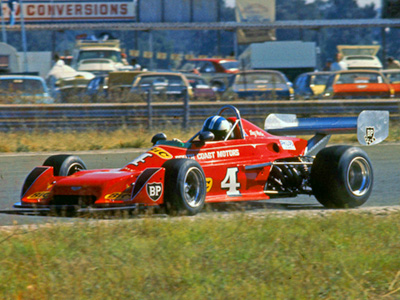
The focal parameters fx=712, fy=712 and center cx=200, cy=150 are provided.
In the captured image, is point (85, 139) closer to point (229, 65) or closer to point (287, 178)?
point (287, 178)

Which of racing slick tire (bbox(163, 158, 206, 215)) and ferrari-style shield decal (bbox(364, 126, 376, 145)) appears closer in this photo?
racing slick tire (bbox(163, 158, 206, 215))

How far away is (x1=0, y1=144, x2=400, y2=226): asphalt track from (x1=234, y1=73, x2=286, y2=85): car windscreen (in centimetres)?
684

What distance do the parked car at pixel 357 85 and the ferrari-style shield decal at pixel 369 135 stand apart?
11151 millimetres

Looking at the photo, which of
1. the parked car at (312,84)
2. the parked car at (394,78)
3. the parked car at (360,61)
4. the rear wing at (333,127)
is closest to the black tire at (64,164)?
the rear wing at (333,127)

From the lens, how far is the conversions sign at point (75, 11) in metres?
35.8

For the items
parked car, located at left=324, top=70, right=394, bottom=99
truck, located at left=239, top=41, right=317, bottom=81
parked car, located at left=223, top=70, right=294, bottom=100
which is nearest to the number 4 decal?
parked car, located at left=223, top=70, right=294, bottom=100

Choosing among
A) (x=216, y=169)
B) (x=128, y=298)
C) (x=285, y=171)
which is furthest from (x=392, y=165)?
(x=128, y=298)

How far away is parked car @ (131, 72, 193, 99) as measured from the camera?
17.8m

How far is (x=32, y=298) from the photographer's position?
416 centimetres

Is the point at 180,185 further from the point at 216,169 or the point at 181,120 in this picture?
the point at 181,120

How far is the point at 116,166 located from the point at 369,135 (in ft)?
14.2

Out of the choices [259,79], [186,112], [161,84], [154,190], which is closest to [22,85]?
[161,84]

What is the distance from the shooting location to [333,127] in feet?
27.1

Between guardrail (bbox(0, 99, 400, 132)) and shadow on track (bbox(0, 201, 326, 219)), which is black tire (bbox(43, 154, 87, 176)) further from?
guardrail (bbox(0, 99, 400, 132))
